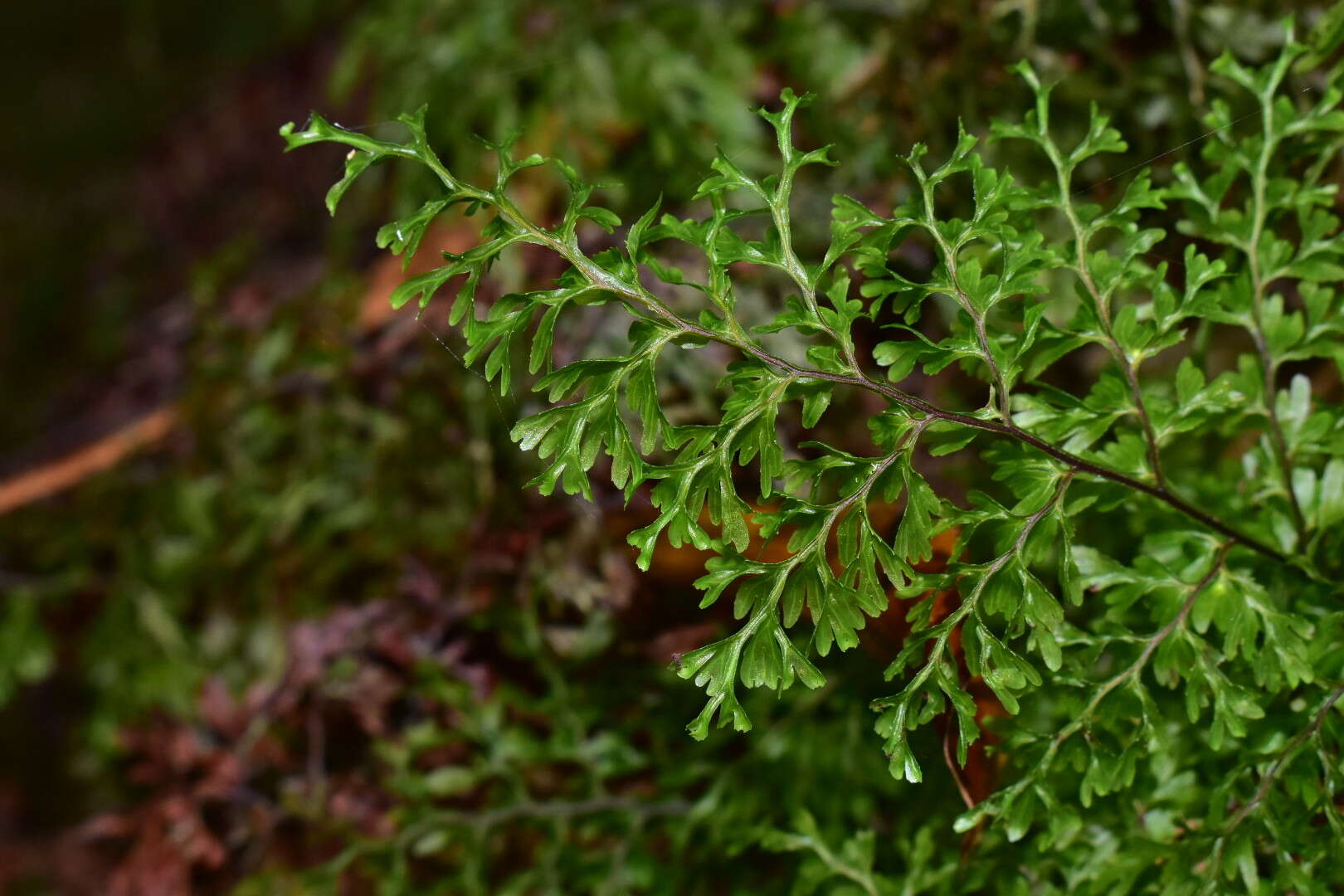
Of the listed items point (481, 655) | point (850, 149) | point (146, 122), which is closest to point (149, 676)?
point (481, 655)

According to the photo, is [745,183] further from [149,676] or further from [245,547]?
[149,676]

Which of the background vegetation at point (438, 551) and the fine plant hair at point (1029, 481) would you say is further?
the background vegetation at point (438, 551)

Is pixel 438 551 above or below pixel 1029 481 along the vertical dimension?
below

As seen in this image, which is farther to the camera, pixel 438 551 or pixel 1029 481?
pixel 438 551

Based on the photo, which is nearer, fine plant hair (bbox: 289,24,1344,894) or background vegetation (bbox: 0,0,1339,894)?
fine plant hair (bbox: 289,24,1344,894)
